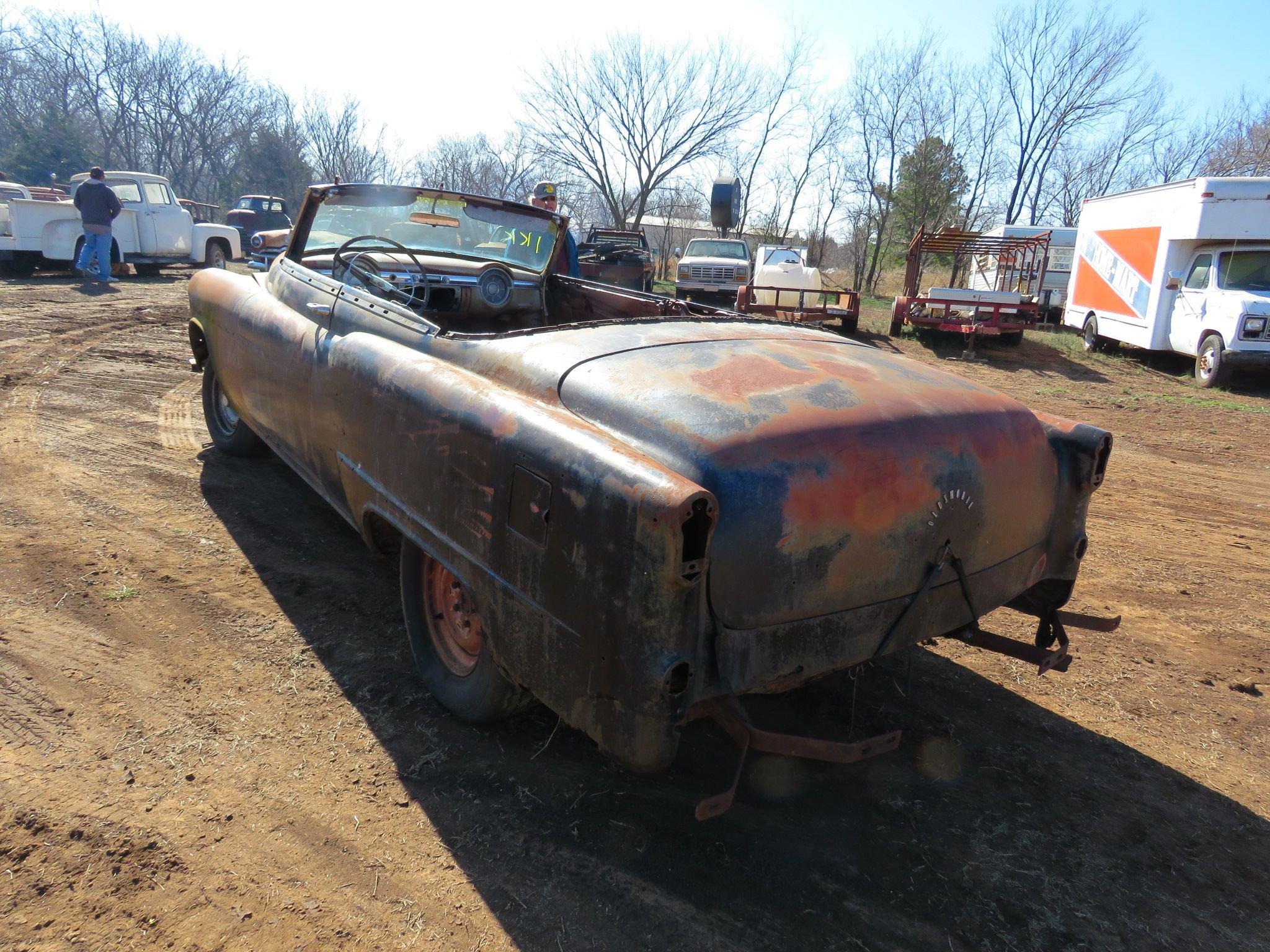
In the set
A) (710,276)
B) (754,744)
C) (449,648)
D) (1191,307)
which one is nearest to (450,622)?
(449,648)

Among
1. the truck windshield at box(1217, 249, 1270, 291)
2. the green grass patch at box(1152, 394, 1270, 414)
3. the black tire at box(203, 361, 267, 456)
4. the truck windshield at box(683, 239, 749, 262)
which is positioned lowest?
the black tire at box(203, 361, 267, 456)

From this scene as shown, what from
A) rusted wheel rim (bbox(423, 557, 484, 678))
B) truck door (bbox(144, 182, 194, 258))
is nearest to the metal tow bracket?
rusted wheel rim (bbox(423, 557, 484, 678))

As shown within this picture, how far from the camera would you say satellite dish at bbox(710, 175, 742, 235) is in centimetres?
2380

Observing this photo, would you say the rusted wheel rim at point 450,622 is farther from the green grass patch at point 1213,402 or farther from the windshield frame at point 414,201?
the green grass patch at point 1213,402

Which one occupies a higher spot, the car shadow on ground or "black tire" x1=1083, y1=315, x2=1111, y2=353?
"black tire" x1=1083, y1=315, x2=1111, y2=353

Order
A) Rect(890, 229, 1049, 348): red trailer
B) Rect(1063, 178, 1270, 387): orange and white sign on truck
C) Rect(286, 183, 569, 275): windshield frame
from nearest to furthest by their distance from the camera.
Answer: Rect(286, 183, 569, 275): windshield frame < Rect(1063, 178, 1270, 387): orange and white sign on truck < Rect(890, 229, 1049, 348): red trailer

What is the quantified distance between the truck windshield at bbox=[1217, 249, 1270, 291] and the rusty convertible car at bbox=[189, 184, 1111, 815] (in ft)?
36.4

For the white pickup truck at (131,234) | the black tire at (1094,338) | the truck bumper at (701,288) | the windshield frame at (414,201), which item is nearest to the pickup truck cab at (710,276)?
the truck bumper at (701,288)

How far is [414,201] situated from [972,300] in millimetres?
11494

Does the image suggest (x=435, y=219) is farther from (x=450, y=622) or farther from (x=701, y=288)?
(x=701, y=288)

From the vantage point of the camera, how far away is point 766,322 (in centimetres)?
332

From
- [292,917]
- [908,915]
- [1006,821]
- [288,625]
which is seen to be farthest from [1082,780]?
[288,625]

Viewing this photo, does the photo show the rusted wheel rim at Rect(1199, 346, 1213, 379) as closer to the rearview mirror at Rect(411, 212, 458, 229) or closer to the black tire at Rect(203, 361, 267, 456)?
the rearview mirror at Rect(411, 212, 458, 229)

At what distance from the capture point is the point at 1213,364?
10.7 metres
